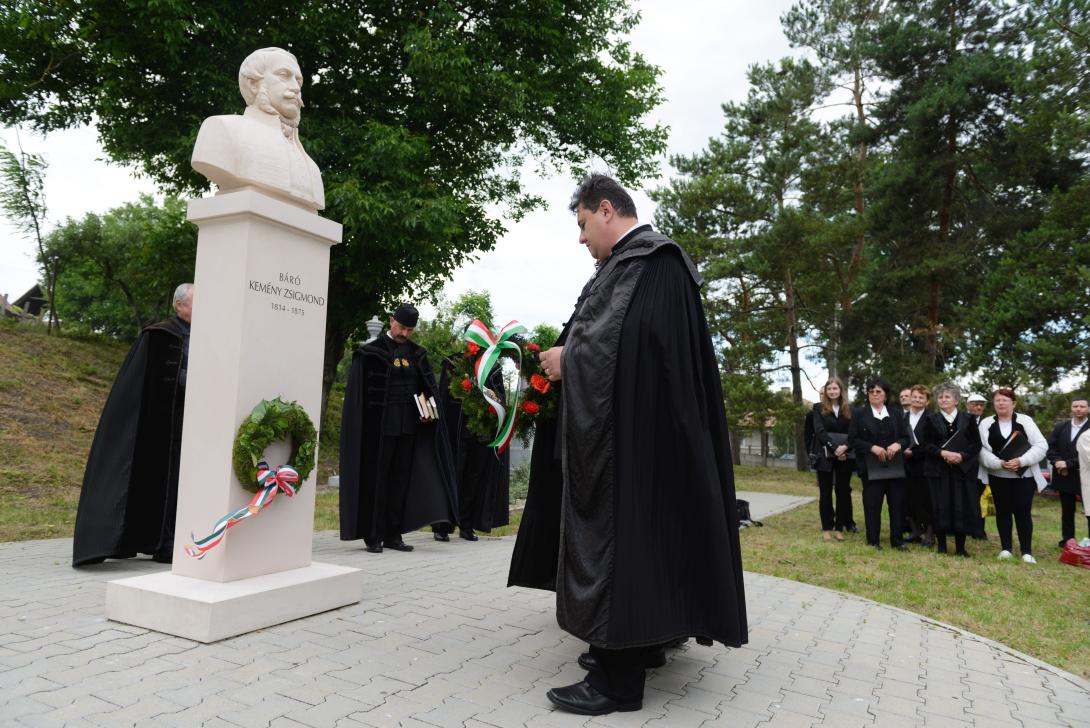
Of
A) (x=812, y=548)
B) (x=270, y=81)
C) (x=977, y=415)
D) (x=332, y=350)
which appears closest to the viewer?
(x=270, y=81)

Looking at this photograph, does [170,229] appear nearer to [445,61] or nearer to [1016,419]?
[445,61]

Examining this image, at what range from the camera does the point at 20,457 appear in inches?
466

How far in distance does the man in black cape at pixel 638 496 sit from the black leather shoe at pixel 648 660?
369 mm

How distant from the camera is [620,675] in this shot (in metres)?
2.98

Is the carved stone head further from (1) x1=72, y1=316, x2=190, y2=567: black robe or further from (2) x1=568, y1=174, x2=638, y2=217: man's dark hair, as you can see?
(2) x1=568, y1=174, x2=638, y2=217: man's dark hair

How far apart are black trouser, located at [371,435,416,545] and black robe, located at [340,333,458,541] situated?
0.05 meters

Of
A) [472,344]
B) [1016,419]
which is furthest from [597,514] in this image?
[1016,419]

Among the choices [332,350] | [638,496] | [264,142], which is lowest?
[638,496]

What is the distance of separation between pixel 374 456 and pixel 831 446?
18.6 feet

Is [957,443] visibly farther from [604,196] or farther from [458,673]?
[458,673]

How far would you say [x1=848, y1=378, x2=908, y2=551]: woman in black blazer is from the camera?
27.7 feet

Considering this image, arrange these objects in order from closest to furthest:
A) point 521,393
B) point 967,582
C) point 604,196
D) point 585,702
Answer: point 585,702, point 604,196, point 521,393, point 967,582

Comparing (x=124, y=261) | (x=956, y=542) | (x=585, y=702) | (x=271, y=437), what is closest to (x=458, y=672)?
(x=585, y=702)

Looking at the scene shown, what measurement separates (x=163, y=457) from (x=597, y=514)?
4.10 metres
